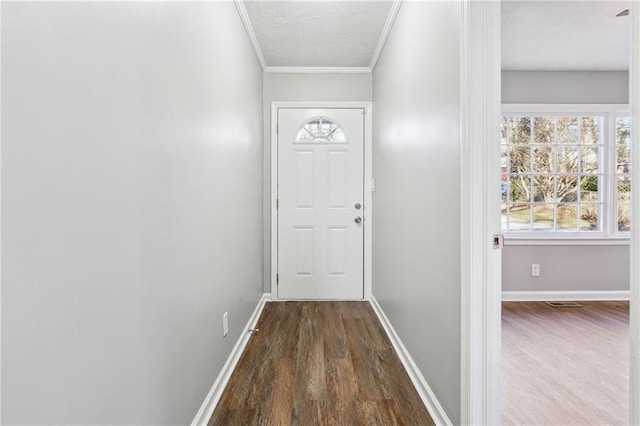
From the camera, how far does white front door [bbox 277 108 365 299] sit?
138 inches

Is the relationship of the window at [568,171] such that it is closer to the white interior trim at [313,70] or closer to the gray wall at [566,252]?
the gray wall at [566,252]

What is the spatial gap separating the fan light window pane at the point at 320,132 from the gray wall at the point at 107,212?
1776 millimetres

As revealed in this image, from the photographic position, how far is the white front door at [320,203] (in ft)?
11.5

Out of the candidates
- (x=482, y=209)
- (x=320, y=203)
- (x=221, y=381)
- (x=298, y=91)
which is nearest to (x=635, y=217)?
(x=482, y=209)

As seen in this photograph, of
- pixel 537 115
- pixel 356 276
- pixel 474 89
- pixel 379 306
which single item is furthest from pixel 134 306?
pixel 537 115

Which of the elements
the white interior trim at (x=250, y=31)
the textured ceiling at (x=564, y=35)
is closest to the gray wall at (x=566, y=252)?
the textured ceiling at (x=564, y=35)

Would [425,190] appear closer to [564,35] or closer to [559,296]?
[564,35]

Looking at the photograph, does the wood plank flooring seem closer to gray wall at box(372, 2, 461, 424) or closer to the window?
gray wall at box(372, 2, 461, 424)

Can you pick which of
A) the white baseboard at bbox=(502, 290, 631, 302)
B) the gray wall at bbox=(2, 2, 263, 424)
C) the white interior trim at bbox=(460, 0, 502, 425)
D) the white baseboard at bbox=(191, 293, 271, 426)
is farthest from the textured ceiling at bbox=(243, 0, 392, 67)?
the white baseboard at bbox=(502, 290, 631, 302)

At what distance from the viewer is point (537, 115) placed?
3.64 meters

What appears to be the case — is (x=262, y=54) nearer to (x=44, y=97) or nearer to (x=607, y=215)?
(x=44, y=97)

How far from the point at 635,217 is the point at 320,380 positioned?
1738 mm

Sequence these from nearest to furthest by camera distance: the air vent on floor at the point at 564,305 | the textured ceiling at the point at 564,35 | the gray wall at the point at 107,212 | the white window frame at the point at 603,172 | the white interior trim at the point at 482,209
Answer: the gray wall at the point at 107,212
the white interior trim at the point at 482,209
the textured ceiling at the point at 564,35
the air vent on floor at the point at 564,305
the white window frame at the point at 603,172

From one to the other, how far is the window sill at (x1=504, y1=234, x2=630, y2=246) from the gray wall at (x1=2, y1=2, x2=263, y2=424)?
3298 millimetres
